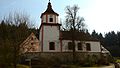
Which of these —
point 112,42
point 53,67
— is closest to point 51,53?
point 53,67

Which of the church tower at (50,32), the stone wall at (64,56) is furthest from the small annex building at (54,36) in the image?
the stone wall at (64,56)

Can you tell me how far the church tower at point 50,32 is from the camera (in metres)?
51.1

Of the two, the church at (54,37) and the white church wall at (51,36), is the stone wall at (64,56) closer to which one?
the church at (54,37)

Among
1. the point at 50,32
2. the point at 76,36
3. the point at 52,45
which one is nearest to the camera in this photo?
the point at 76,36

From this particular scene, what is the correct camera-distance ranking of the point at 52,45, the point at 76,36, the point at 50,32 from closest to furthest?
the point at 76,36 < the point at 50,32 < the point at 52,45

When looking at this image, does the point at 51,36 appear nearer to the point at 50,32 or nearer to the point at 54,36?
the point at 54,36

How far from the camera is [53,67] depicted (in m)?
38.9

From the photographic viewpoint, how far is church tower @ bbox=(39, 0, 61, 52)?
51125 millimetres

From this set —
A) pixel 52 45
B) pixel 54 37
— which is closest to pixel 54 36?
pixel 54 37

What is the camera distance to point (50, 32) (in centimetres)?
5166

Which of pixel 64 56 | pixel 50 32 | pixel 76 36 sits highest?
pixel 50 32

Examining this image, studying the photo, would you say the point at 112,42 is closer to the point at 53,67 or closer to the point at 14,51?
the point at 53,67

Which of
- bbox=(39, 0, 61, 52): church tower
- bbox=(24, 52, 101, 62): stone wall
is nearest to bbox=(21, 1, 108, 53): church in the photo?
bbox=(39, 0, 61, 52): church tower

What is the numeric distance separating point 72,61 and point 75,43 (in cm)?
567
